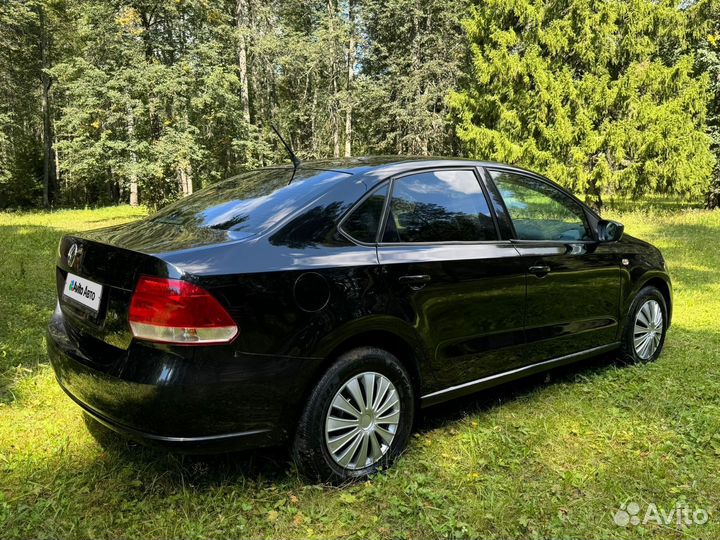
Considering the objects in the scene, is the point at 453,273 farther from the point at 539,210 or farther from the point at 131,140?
the point at 131,140

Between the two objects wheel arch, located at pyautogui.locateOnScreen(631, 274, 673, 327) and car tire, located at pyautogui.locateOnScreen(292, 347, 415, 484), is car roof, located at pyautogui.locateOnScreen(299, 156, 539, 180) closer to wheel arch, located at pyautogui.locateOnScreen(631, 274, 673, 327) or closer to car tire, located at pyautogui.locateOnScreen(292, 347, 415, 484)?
car tire, located at pyautogui.locateOnScreen(292, 347, 415, 484)

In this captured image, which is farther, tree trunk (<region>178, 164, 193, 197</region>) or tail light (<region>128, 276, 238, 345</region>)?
tree trunk (<region>178, 164, 193, 197</region>)

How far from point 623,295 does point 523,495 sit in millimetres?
2161

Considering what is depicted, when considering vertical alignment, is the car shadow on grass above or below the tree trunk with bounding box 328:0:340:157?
below

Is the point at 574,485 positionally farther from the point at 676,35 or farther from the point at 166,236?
the point at 676,35

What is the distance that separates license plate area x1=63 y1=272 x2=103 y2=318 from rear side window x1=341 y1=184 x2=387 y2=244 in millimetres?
1202

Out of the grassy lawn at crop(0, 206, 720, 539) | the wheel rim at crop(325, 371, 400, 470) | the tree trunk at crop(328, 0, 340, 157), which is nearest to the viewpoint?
the grassy lawn at crop(0, 206, 720, 539)

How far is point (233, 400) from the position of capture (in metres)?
2.32

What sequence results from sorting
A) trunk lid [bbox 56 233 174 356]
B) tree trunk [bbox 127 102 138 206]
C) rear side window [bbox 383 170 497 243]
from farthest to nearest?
tree trunk [bbox 127 102 138 206]
rear side window [bbox 383 170 497 243]
trunk lid [bbox 56 233 174 356]

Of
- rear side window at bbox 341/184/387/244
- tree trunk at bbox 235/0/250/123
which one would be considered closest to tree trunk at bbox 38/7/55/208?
tree trunk at bbox 235/0/250/123

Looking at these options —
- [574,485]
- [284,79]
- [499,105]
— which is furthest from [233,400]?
[284,79]

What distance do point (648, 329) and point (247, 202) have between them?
3.52 meters

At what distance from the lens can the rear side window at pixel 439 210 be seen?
2.98m

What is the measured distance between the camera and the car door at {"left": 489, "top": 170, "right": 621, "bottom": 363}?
3.54 m
